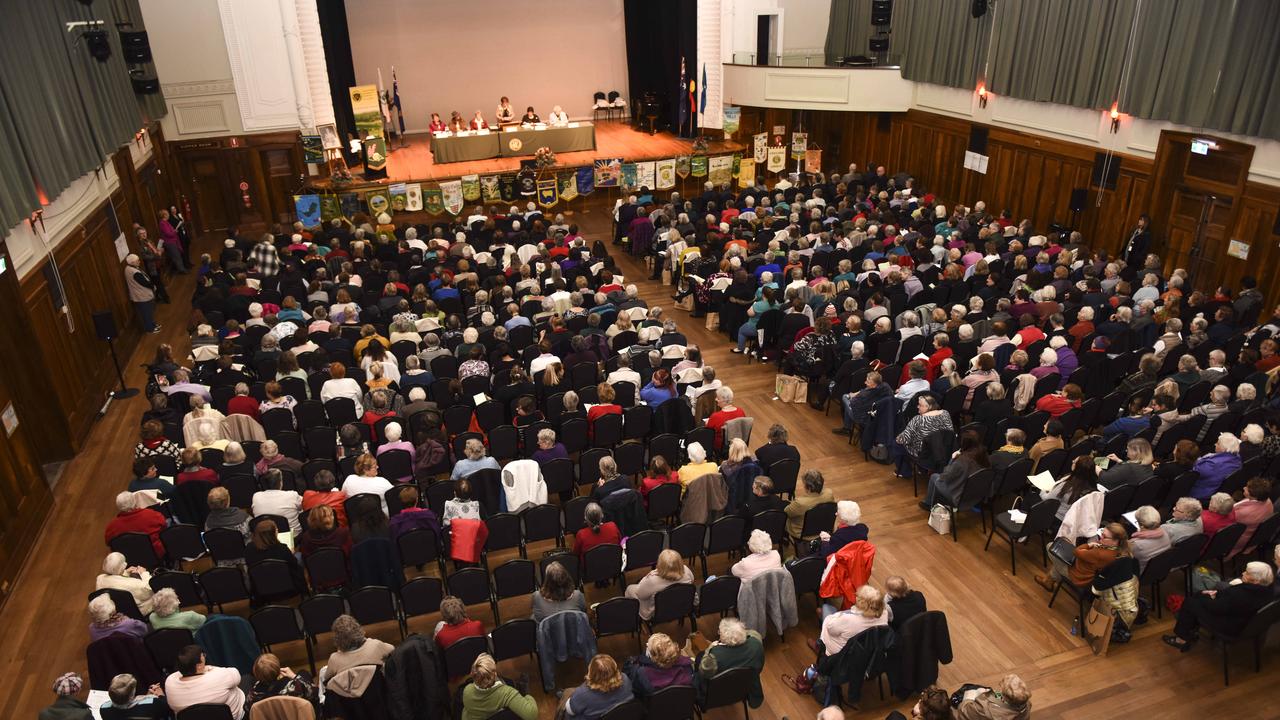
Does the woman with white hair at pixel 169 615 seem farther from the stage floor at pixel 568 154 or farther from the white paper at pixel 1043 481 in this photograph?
the stage floor at pixel 568 154

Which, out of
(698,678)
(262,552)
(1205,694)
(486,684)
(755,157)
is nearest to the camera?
(486,684)

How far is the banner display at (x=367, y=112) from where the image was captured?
21.0 metres

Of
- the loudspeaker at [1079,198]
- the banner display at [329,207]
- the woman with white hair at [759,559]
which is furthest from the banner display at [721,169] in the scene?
the woman with white hair at [759,559]

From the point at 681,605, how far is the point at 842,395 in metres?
4.86

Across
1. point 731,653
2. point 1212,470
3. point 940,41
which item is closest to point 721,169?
point 940,41

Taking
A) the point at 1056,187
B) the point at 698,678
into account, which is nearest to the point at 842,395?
the point at 698,678

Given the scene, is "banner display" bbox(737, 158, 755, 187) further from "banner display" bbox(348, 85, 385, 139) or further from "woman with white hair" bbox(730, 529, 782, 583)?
"woman with white hair" bbox(730, 529, 782, 583)

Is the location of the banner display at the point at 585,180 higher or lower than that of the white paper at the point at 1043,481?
higher

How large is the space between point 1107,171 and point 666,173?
1014 cm

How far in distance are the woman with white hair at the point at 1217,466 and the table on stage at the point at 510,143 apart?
1891 centimetres

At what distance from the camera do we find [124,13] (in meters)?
17.9

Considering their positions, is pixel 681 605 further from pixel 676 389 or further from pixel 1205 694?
pixel 1205 694

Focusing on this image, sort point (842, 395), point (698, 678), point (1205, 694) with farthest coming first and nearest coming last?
point (842, 395) → point (1205, 694) → point (698, 678)

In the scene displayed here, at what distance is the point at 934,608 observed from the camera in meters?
7.96
